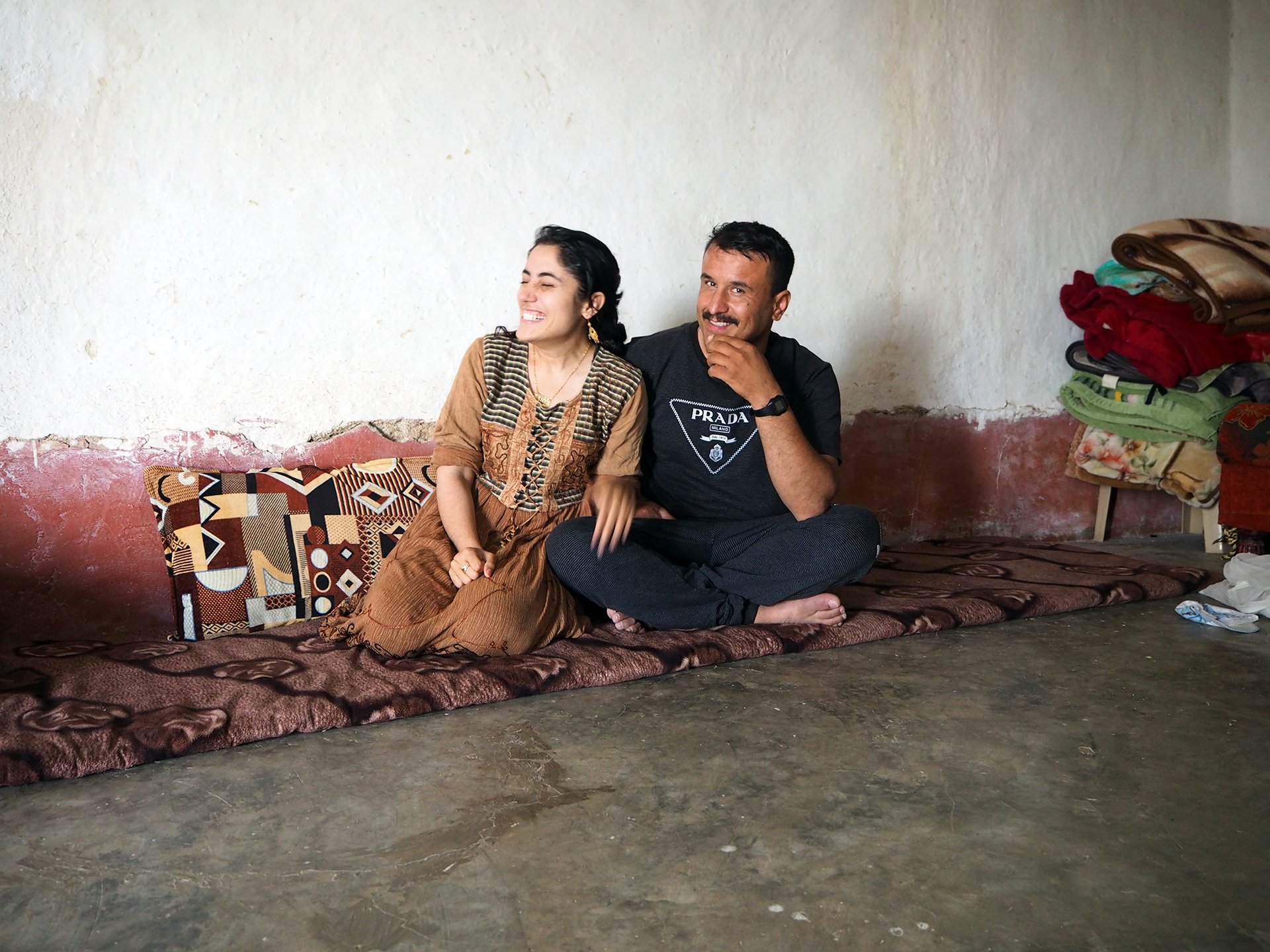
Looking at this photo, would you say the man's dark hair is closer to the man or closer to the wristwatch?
the man

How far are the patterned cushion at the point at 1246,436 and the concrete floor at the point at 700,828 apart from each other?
57.7 inches

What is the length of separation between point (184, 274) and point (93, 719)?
4.39 ft

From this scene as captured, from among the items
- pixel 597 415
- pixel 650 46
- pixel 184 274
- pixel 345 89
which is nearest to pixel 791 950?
pixel 597 415

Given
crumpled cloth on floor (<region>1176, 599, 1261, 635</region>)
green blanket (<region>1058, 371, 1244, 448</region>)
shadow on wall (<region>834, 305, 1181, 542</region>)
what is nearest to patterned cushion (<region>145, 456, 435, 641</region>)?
shadow on wall (<region>834, 305, 1181, 542</region>)

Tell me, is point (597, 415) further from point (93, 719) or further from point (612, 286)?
point (93, 719)

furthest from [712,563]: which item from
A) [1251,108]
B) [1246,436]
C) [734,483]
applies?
[1251,108]

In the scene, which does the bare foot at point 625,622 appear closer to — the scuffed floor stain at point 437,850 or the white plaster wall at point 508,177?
the scuffed floor stain at point 437,850

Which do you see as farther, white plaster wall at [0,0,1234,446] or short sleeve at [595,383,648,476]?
short sleeve at [595,383,648,476]

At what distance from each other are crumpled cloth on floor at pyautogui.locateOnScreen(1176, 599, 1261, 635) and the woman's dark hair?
1.93 metres

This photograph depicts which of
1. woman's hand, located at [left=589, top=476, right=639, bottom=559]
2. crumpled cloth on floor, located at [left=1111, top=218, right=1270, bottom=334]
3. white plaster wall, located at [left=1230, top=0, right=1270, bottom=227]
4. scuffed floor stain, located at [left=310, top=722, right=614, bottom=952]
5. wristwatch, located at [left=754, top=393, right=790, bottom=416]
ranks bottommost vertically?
scuffed floor stain, located at [left=310, top=722, right=614, bottom=952]

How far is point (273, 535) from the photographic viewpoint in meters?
2.89

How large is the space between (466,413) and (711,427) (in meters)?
0.70

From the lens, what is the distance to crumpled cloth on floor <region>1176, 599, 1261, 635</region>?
9.49 feet

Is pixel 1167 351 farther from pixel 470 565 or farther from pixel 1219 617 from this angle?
pixel 470 565
